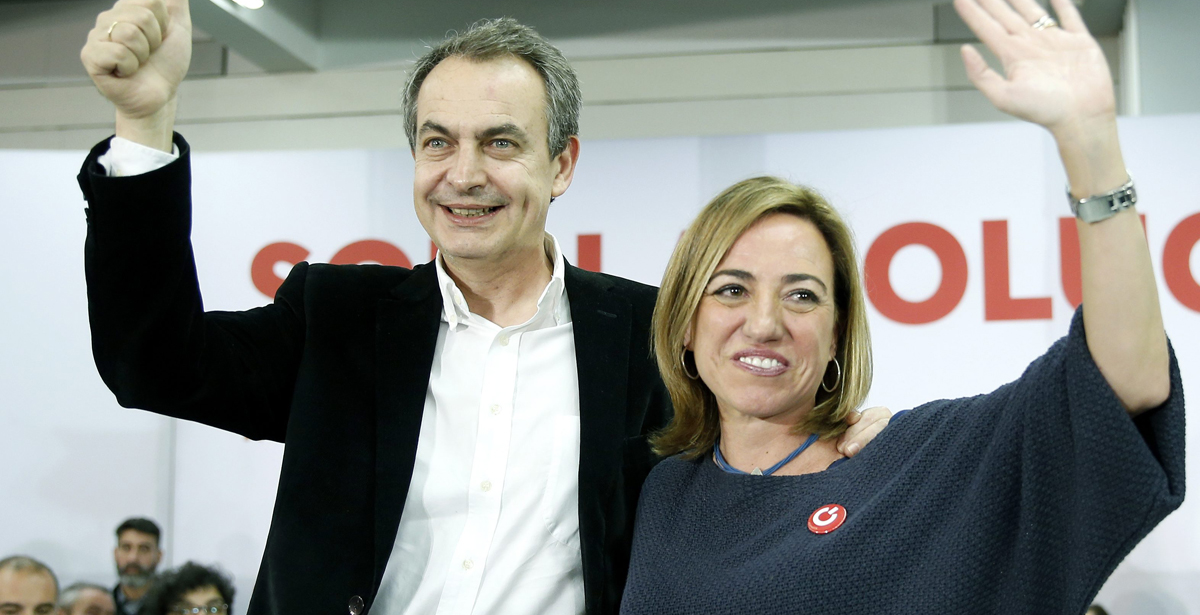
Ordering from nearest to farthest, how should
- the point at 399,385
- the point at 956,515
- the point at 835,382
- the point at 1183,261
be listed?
the point at 956,515, the point at 835,382, the point at 399,385, the point at 1183,261

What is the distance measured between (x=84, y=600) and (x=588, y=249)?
7.45 feet

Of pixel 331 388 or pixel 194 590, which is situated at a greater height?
pixel 331 388

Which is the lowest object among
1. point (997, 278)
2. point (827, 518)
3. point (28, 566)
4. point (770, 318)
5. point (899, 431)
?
point (28, 566)

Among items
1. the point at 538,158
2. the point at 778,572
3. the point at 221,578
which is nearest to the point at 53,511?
the point at 221,578

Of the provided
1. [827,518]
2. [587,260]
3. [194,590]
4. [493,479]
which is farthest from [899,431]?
[194,590]

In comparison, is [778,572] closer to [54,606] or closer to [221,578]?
[221,578]

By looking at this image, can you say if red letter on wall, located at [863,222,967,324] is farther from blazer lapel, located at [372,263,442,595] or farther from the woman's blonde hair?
blazer lapel, located at [372,263,442,595]

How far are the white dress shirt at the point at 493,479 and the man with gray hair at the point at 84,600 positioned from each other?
254 cm

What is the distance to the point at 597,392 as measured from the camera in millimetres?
2043

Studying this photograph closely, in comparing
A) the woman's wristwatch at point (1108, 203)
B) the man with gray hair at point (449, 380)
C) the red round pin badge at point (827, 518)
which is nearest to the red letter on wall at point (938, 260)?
the man with gray hair at point (449, 380)

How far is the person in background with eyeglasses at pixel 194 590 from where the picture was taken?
386 centimetres

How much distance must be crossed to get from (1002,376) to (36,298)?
3.54 meters

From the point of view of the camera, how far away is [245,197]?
13.3ft

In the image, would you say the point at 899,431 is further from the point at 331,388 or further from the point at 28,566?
the point at 28,566
